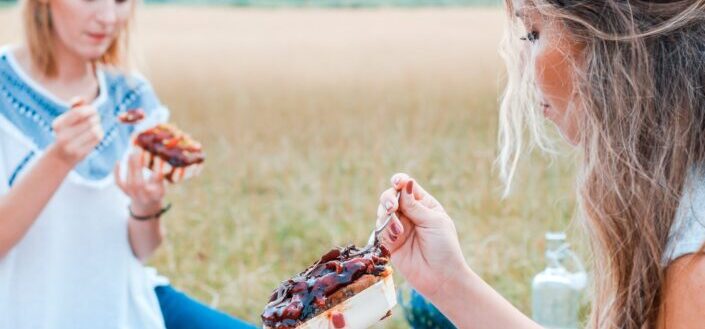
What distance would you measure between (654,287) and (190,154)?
1.62m

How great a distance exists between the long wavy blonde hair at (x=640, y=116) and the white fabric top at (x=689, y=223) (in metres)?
0.01

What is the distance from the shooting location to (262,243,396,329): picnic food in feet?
4.92

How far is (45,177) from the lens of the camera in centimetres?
233

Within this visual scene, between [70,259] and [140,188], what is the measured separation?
0.25 meters

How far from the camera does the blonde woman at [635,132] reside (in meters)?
1.54

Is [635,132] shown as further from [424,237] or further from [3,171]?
[3,171]

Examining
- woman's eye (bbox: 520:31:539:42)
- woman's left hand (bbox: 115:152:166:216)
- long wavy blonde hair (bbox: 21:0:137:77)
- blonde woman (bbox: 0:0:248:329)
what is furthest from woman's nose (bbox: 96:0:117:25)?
woman's eye (bbox: 520:31:539:42)

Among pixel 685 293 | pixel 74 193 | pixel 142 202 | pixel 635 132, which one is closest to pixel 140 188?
pixel 142 202

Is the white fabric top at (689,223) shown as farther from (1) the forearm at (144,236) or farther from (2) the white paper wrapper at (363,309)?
A: (1) the forearm at (144,236)

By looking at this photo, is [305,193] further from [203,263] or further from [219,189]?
[203,263]

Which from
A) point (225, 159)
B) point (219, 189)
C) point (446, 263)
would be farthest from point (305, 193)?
point (446, 263)

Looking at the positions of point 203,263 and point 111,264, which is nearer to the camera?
point 111,264

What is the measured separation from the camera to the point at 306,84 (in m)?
9.26

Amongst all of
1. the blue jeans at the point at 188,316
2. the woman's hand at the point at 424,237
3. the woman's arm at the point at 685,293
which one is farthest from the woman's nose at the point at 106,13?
the woman's arm at the point at 685,293
